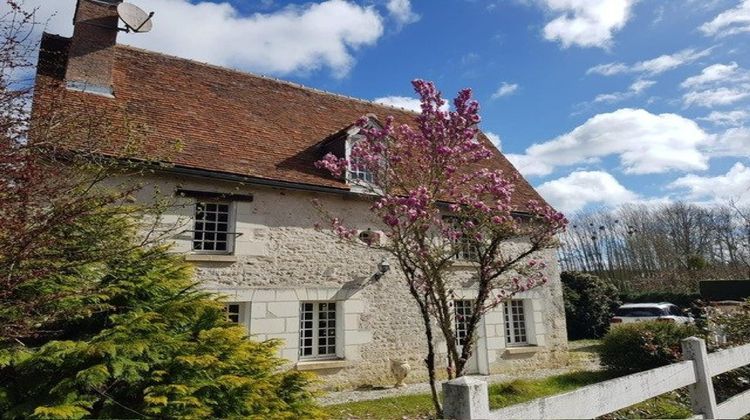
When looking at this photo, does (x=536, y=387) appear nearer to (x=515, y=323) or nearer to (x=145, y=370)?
(x=515, y=323)

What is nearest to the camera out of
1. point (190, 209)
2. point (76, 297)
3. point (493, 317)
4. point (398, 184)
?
point (76, 297)

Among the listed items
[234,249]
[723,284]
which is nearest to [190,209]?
[234,249]

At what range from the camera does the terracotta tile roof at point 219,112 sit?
9578 millimetres

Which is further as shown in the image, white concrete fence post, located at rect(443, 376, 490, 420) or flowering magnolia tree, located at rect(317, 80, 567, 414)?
flowering magnolia tree, located at rect(317, 80, 567, 414)

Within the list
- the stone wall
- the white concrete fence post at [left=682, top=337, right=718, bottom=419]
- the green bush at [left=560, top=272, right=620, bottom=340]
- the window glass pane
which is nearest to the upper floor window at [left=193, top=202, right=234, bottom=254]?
the stone wall

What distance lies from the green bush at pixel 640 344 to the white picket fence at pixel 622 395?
680 cm

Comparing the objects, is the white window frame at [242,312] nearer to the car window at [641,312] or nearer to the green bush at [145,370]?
the green bush at [145,370]

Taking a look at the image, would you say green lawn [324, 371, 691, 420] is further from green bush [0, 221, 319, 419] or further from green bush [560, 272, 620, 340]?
green bush [560, 272, 620, 340]

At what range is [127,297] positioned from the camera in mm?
5121

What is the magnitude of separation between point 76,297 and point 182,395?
1.68 m

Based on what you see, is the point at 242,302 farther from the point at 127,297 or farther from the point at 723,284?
the point at 723,284

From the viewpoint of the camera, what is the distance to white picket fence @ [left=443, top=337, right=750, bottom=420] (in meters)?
2.09

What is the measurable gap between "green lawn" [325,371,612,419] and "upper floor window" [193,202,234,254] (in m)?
4.00


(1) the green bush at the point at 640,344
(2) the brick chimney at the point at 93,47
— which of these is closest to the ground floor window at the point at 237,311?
(2) the brick chimney at the point at 93,47
